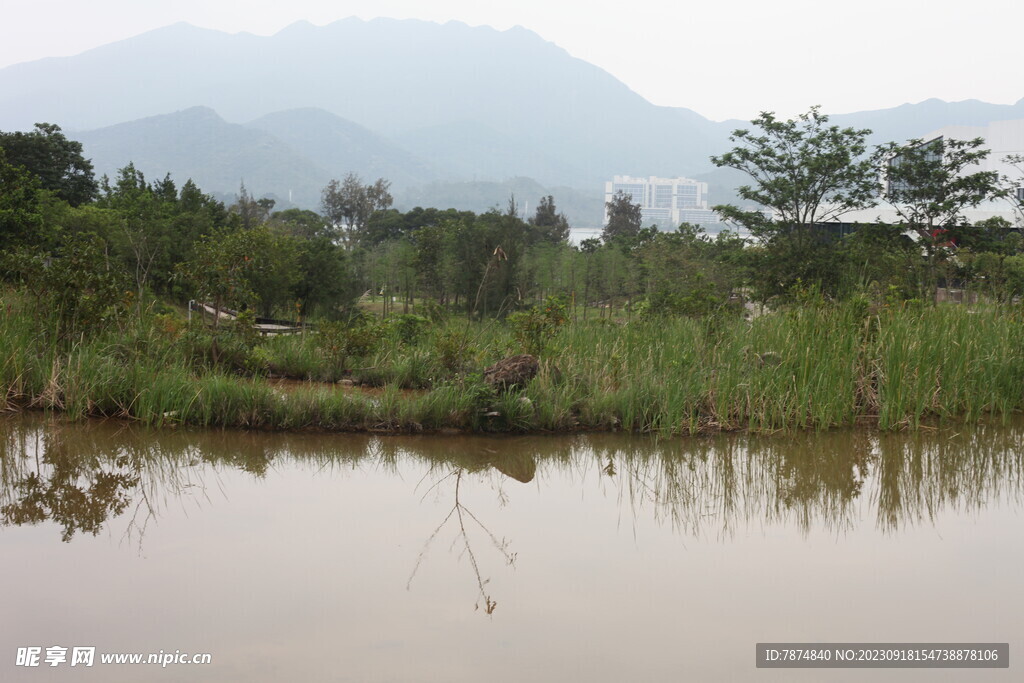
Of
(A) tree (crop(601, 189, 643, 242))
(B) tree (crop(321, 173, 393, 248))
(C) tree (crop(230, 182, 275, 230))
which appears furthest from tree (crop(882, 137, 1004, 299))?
(B) tree (crop(321, 173, 393, 248))

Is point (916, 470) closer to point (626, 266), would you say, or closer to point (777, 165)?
point (777, 165)

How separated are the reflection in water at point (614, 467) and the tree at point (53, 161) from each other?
25.0m

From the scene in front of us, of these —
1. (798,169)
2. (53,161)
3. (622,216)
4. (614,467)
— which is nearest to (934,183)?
(798,169)

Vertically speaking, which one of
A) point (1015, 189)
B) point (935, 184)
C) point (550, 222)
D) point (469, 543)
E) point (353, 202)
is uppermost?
point (353, 202)

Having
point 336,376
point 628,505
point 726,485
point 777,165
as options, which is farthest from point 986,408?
point 777,165

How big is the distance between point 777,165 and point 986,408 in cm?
1385

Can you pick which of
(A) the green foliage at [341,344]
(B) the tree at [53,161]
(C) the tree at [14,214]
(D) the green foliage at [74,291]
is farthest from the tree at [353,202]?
(D) the green foliage at [74,291]

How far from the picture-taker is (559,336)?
7195 millimetres

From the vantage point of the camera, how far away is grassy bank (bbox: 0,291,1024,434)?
5777mm

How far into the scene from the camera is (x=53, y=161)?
97.9 ft

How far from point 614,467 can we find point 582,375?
1.22 meters

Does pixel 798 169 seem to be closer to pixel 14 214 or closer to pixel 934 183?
pixel 934 183

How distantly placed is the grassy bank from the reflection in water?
0.67 feet

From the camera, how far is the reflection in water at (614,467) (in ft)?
14.0
